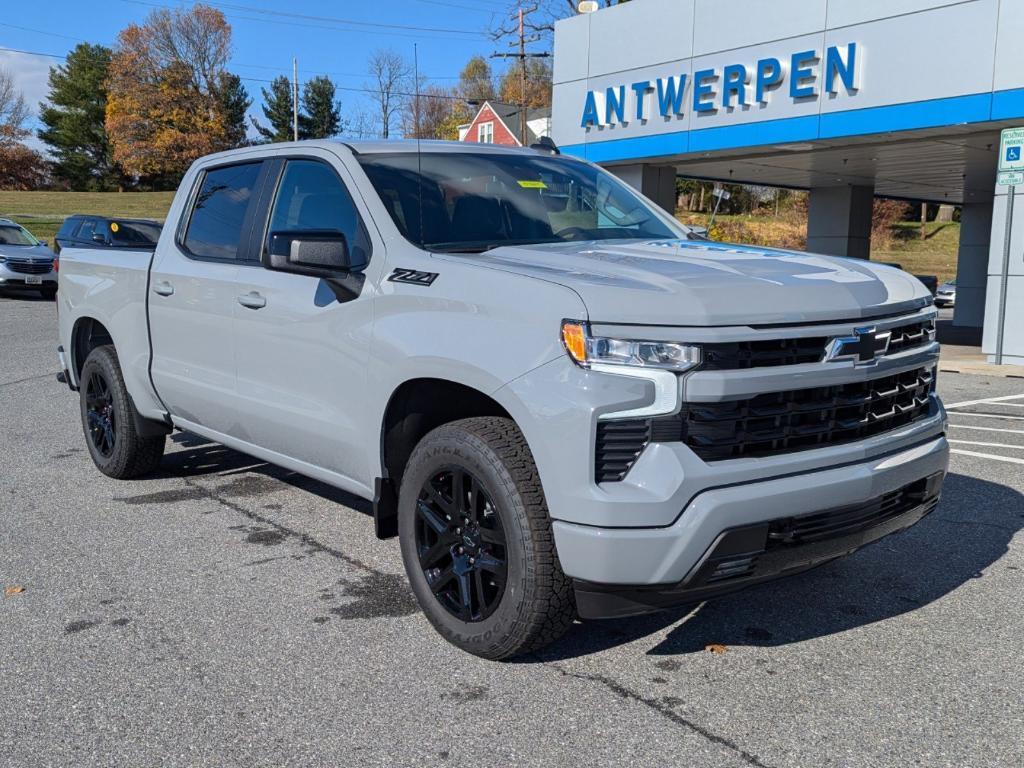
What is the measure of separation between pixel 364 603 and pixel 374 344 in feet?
3.68

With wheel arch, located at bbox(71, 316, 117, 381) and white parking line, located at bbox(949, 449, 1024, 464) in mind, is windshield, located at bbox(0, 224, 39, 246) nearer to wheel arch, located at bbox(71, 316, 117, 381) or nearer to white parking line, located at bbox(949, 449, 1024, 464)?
wheel arch, located at bbox(71, 316, 117, 381)

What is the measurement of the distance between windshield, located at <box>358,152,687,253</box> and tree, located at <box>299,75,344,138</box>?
7990 cm

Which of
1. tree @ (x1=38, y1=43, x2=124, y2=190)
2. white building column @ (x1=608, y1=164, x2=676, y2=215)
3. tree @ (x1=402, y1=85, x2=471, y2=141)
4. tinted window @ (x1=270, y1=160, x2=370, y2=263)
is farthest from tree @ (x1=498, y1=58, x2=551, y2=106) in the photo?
tinted window @ (x1=270, y1=160, x2=370, y2=263)

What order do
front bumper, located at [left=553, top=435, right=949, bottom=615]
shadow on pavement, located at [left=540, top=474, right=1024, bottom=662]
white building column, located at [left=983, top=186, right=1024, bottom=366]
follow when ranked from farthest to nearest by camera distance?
1. white building column, located at [left=983, top=186, right=1024, bottom=366]
2. shadow on pavement, located at [left=540, top=474, right=1024, bottom=662]
3. front bumper, located at [left=553, top=435, right=949, bottom=615]

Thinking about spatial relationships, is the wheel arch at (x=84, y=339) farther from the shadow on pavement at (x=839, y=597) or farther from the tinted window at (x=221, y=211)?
the shadow on pavement at (x=839, y=597)

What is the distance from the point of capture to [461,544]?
143 inches

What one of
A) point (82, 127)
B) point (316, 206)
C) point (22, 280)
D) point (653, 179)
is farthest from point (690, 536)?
point (82, 127)

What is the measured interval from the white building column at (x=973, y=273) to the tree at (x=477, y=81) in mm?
64879

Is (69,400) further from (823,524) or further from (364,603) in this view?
(823,524)

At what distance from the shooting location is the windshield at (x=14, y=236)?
893 inches

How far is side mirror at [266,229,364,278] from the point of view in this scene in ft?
12.8

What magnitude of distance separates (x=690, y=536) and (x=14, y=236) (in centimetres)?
2371

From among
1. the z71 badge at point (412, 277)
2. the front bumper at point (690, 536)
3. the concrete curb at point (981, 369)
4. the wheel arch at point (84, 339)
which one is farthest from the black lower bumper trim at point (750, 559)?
the concrete curb at point (981, 369)

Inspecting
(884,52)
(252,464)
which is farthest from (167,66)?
(252,464)
